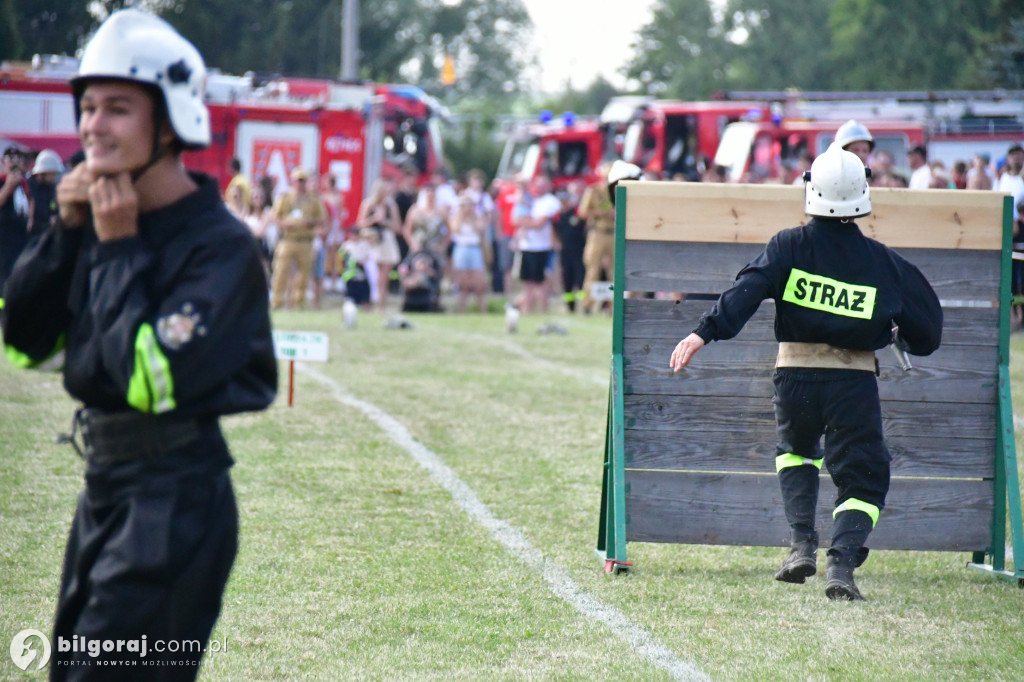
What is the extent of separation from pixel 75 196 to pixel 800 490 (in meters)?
3.82

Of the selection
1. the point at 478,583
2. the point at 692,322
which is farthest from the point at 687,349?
the point at 478,583

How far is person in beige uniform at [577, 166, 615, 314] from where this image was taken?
61.7ft

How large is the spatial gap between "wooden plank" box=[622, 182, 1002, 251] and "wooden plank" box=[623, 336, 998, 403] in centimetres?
53

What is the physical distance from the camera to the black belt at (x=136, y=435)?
9.64 feet

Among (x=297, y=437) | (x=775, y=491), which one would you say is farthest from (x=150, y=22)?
(x=297, y=437)

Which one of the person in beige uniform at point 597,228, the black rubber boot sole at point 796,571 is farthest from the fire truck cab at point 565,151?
the black rubber boot sole at point 796,571

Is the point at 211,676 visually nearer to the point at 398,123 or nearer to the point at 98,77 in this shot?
the point at 98,77

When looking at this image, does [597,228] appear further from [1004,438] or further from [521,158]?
[1004,438]

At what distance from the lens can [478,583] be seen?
19.1 ft

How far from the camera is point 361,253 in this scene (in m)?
19.4

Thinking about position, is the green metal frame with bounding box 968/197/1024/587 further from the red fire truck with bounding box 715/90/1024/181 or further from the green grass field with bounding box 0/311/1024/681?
the red fire truck with bounding box 715/90/1024/181

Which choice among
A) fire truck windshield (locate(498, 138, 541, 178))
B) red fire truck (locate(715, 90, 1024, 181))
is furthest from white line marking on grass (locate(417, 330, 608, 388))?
fire truck windshield (locate(498, 138, 541, 178))

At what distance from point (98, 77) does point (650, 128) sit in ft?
72.7

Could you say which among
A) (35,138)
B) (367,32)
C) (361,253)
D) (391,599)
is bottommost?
(391,599)
